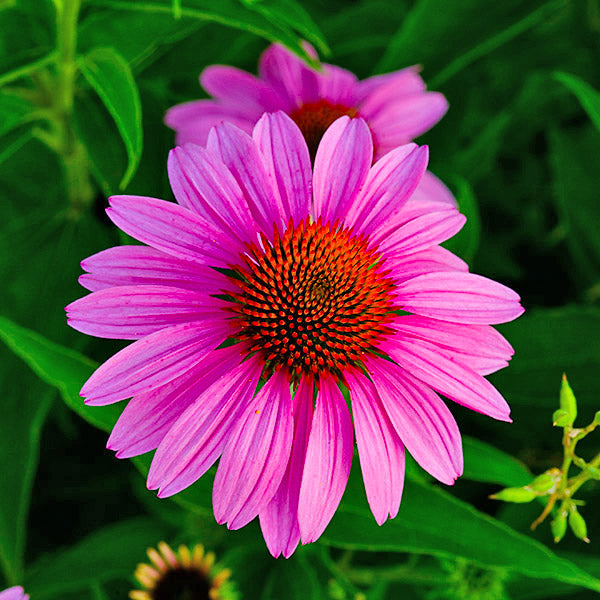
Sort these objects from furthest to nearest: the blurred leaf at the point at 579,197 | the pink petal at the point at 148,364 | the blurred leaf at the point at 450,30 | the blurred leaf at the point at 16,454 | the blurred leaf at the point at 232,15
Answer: the blurred leaf at the point at 579,197, the blurred leaf at the point at 450,30, the blurred leaf at the point at 16,454, the blurred leaf at the point at 232,15, the pink petal at the point at 148,364

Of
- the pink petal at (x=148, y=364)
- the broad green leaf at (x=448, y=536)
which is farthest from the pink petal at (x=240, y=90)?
the broad green leaf at (x=448, y=536)

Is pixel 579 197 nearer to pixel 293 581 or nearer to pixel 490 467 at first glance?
pixel 490 467

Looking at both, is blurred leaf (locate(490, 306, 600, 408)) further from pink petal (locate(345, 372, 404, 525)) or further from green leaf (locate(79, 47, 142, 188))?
green leaf (locate(79, 47, 142, 188))

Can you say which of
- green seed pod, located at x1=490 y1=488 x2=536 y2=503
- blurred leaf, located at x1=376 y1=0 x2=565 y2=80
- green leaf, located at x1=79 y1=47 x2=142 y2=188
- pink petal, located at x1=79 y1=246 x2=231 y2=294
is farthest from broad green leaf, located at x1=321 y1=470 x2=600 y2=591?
blurred leaf, located at x1=376 y1=0 x2=565 y2=80

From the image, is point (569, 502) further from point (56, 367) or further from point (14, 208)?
point (14, 208)

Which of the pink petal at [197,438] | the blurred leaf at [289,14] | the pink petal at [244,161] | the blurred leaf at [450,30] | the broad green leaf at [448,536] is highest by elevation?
the blurred leaf at [450,30]

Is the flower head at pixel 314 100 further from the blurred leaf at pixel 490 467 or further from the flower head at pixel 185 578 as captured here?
the flower head at pixel 185 578
